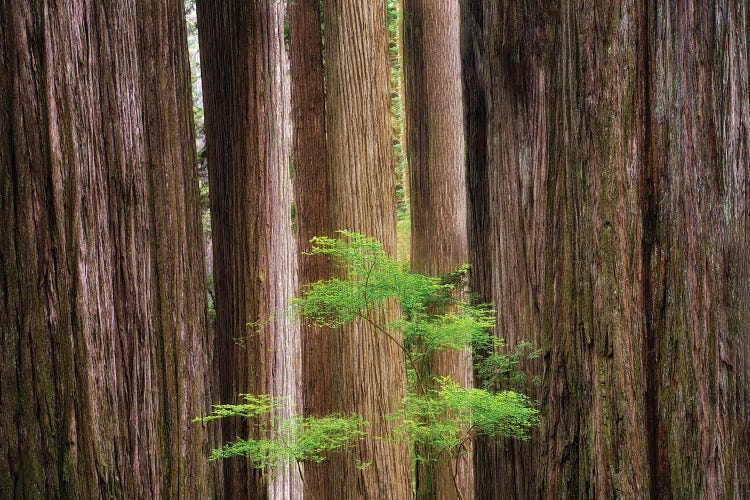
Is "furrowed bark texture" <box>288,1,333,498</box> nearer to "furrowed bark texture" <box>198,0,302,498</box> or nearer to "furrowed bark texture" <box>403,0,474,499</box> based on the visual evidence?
"furrowed bark texture" <box>403,0,474,499</box>

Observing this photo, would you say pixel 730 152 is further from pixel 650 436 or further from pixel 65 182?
pixel 65 182

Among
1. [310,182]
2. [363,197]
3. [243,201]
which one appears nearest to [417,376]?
[363,197]

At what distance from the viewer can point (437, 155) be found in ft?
29.2

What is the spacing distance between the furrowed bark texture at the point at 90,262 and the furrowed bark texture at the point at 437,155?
562 cm

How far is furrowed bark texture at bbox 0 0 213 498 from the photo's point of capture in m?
2.69

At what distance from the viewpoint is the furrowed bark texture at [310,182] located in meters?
9.18

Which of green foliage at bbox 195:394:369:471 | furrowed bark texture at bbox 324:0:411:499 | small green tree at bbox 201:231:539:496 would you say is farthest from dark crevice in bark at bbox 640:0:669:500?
furrowed bark texture at bbox 324:0:411:499

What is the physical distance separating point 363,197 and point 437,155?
236 centimetres

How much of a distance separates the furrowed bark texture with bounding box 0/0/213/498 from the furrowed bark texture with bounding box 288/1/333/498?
5659 millimetres

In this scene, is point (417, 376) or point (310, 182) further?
point (310, 182)

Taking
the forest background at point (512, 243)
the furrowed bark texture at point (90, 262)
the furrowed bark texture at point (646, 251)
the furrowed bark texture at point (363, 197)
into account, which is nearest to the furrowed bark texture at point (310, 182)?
the furrowed bark texture at point (363, 197)

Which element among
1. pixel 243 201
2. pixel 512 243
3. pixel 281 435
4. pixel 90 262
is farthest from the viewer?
pixel 243 201

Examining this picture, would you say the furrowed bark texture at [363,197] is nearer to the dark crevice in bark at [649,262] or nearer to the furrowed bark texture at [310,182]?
the furrowed bark texture at [310,182]

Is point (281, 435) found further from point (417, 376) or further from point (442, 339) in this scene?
point (442, 339)
